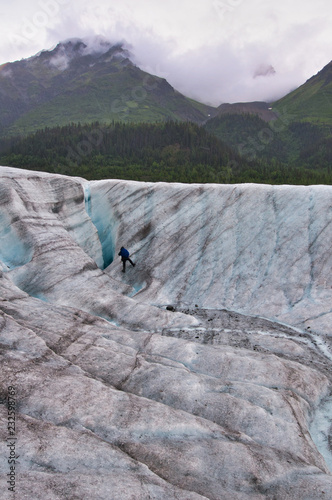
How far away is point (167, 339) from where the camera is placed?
17.1 m

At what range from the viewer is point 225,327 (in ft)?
68.2

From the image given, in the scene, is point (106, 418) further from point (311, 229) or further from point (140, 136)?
point (140, 136)

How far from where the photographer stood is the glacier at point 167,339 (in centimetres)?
930

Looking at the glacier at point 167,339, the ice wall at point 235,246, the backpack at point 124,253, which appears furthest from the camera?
the backpack at point 124,253

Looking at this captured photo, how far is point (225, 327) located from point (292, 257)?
8769 millimetres

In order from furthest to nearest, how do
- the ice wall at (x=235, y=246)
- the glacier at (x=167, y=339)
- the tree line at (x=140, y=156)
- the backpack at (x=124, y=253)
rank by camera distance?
the tree line at (x=140, y=156) → the backpack at (x=124, y=253) → the ice wall at (x=235, y=246) → the glacier at (x=167, y=339)

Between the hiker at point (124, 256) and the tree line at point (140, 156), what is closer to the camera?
the hiker at point (124, 256)

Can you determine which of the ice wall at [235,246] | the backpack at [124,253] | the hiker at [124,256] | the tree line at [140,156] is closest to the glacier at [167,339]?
the ice wall at [235,246]

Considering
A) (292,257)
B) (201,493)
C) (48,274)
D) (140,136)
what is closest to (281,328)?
(292,257)

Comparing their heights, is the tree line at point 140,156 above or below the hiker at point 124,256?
above

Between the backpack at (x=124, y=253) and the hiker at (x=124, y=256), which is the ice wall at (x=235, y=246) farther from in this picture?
the backpack at (x=124, y=253)

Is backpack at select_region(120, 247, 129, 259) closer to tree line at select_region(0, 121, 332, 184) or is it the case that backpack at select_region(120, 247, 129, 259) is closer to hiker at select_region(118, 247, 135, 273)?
hiker at select_region(118, 247, 135, 273)

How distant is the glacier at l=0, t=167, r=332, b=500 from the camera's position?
9305 mm

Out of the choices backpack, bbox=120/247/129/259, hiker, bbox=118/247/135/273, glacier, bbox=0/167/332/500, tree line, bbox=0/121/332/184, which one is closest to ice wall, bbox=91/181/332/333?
glacier, bbox=0/167/332/500
